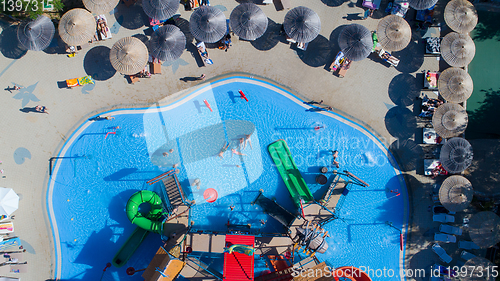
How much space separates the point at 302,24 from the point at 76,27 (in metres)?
12.7

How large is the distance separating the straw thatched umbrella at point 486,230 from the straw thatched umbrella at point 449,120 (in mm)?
5280

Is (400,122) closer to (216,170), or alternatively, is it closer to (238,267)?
(216,170)

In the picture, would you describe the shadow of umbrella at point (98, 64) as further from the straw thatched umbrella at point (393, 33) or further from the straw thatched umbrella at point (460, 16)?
the straw thatched umbrella at point (460, 16)

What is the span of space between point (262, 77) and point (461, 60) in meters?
11.8

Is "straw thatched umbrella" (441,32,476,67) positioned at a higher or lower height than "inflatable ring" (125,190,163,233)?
higher

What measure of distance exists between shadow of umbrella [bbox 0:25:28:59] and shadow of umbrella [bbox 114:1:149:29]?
6.22 metres

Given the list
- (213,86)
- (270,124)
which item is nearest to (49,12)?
(213,86)

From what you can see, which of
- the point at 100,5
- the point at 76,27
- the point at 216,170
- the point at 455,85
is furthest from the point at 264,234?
the point at 100,5

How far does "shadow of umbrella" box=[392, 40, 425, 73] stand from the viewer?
16484 mm

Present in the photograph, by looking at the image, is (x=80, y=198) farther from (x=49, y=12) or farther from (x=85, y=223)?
(x=49, y=12)

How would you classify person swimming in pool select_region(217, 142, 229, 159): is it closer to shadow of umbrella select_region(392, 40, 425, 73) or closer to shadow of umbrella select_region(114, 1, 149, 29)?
shadow of umbrella select_region(114, 1, 149, 29)

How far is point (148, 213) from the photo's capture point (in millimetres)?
15875

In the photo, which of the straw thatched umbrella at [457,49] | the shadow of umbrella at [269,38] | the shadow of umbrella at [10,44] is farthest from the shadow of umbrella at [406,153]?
the shadow of umbrella at [10,44]

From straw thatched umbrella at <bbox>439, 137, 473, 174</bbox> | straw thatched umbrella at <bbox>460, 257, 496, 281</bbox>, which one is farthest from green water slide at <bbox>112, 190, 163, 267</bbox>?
straw thatched umbrella at <bbox>460, 257, 496, 281</bbox>
